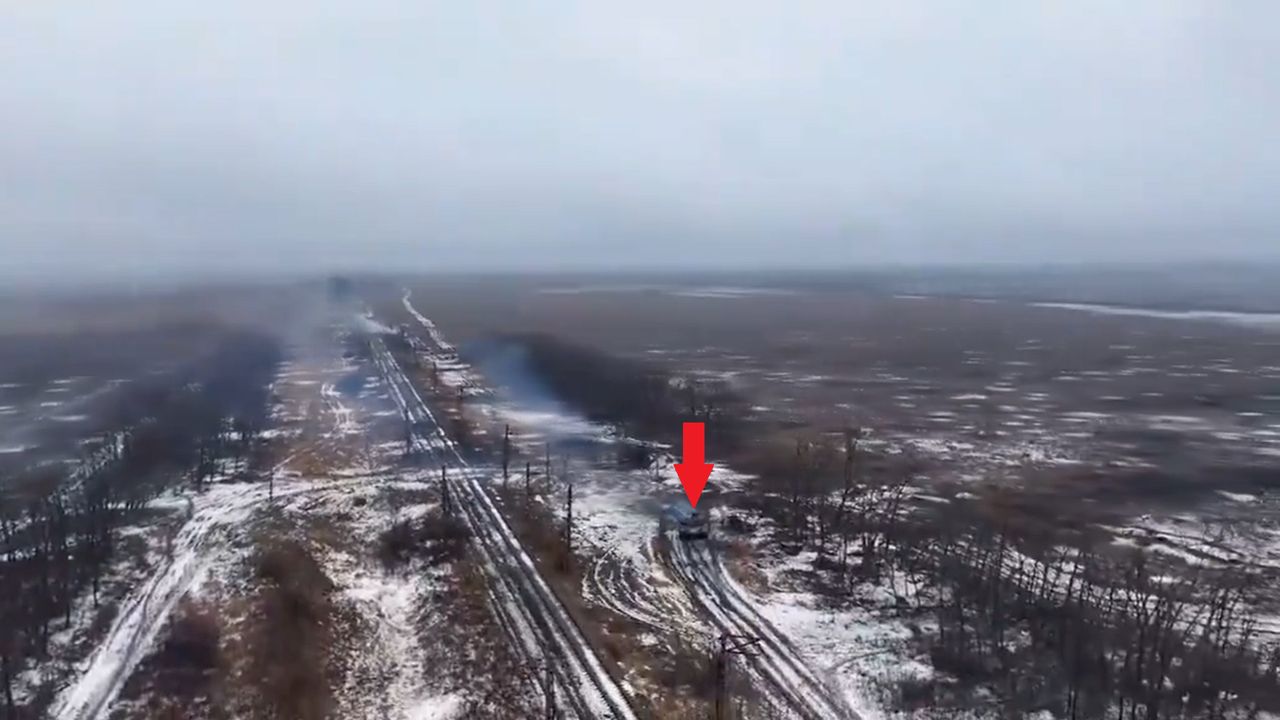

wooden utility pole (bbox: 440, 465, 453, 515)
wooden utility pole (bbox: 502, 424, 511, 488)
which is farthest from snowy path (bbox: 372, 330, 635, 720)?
wooden utility pole (bbox: 502, 424, 511, 488)

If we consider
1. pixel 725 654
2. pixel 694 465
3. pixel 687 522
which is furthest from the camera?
pixel 694 465

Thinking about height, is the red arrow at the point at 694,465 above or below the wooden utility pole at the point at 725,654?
above

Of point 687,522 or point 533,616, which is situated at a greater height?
point 687,522

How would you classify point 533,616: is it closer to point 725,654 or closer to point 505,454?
point 725,654

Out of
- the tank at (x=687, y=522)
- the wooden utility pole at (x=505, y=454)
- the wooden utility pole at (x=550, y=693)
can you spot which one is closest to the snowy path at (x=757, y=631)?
the tank at (x=687, y=522)

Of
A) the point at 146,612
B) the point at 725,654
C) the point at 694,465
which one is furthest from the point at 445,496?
the point at 725,654

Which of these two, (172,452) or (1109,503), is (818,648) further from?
(172,452)

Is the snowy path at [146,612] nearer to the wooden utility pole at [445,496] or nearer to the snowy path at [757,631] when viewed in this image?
the wooden utility pole at [445,496]
